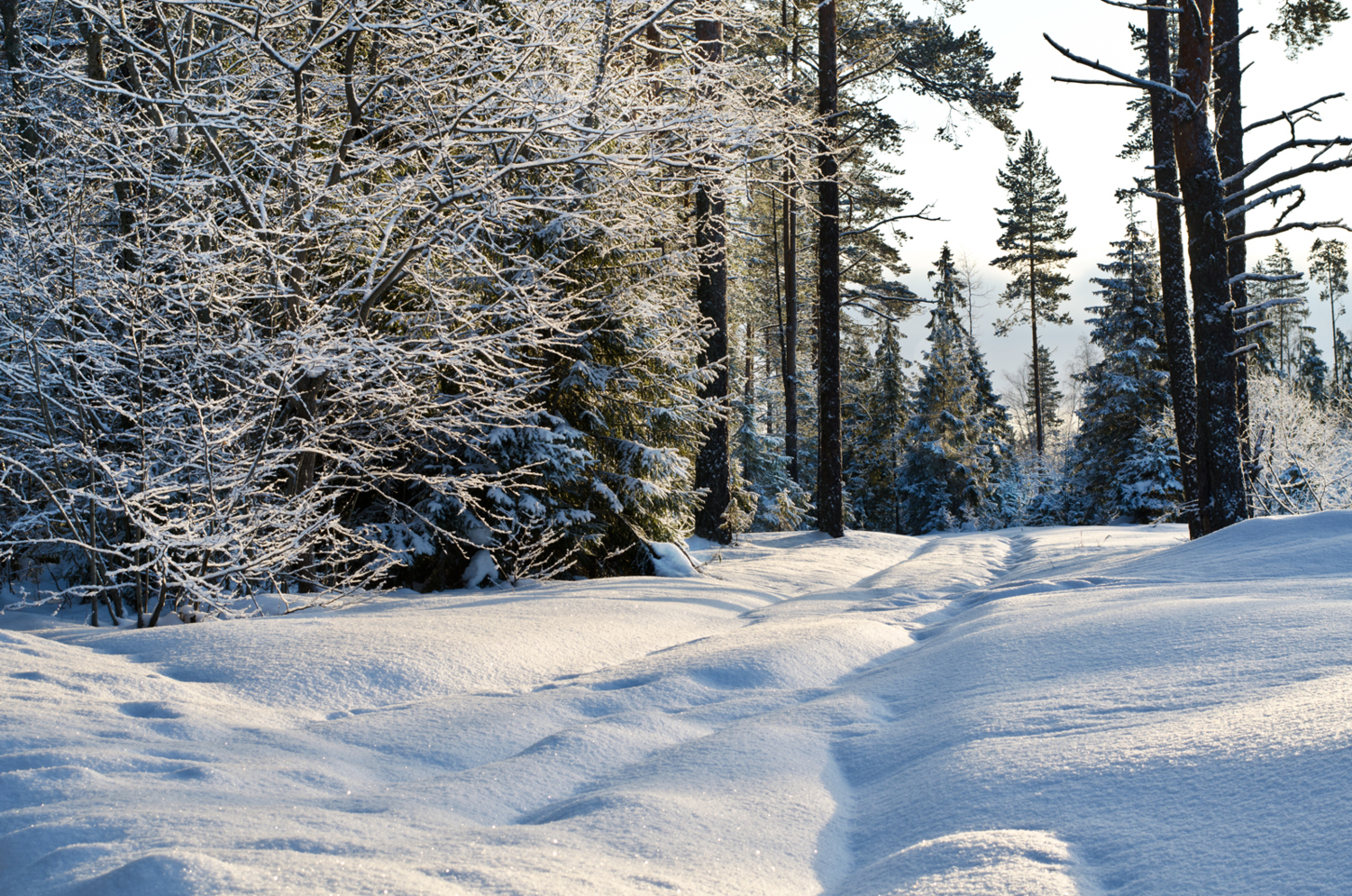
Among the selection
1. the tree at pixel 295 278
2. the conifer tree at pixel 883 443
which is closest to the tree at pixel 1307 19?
the tree at pixel 295 278

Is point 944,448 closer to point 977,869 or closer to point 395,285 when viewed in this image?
point 395,285

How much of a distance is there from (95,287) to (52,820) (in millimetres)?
4931

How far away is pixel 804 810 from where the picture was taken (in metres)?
2.48

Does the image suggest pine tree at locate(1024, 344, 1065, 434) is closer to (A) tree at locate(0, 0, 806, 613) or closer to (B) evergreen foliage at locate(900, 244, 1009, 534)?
(B) evergreen foliage at locate(900, 244, 1009, 534)

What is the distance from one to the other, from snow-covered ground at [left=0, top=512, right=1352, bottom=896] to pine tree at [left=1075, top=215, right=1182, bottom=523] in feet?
76.0

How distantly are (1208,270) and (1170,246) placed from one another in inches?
176

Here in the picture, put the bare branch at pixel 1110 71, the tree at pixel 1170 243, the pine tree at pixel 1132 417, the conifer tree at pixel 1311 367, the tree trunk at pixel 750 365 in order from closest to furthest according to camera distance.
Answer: the bare branch at pixel 1110 71, the tree at pixel 1170 243, the pine tree at pixel 1132 417, the tree trunk at pixel 750 365, the conifer tree at pixel 1311 367

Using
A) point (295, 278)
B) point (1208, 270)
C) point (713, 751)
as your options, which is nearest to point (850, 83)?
point (1208, 270)

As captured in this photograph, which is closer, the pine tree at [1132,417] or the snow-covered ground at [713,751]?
the snow-covered ground at [713,751]

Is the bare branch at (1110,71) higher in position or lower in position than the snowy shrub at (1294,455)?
higher

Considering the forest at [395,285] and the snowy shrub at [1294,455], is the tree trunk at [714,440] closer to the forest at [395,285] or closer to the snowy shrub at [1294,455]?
the forest at [395,285]

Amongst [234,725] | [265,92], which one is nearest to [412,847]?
[234,725]

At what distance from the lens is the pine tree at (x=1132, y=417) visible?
85.8ft

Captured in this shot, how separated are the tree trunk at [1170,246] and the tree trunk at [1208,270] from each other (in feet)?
10.7
